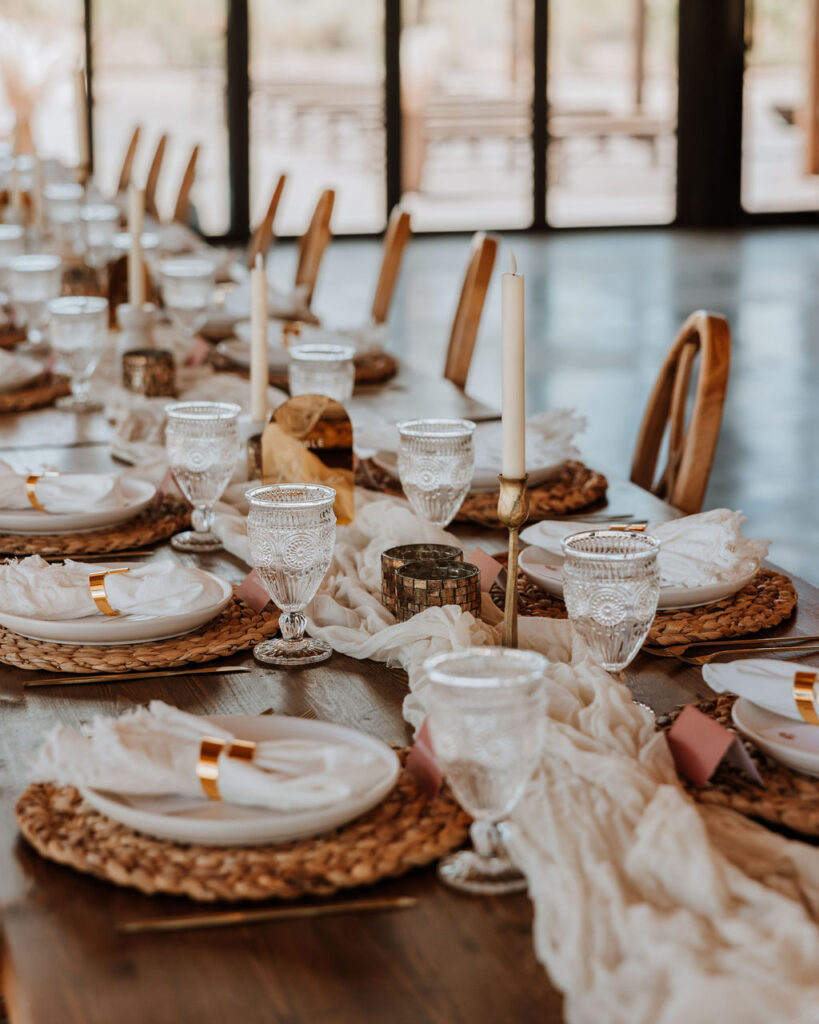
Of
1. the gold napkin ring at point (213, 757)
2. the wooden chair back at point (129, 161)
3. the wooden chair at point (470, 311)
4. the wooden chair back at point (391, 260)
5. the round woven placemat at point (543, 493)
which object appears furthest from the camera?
the wooden chair back at point (129, 161)

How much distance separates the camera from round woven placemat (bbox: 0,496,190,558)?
1826mm

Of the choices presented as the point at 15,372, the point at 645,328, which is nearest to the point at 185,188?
the point at 645,328

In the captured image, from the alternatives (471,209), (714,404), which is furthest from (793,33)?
(714,404)

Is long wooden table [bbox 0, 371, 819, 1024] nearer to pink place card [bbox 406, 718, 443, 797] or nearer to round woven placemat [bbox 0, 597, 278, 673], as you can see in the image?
pink place card [bbox 406, 718, 443, 797]

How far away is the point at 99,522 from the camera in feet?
6.22

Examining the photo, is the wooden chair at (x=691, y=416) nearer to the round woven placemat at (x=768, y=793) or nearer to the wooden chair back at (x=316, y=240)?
the round woven placemat at (x=768, y=793)

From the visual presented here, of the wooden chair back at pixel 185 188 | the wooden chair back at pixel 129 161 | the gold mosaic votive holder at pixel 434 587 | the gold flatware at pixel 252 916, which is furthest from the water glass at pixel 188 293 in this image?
the wooden chair back at pixel 129 161

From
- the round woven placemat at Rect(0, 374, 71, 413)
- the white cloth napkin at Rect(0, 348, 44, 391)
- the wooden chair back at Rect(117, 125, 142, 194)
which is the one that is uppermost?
the wooden chair back at Rect(117, 125, 142, 194)

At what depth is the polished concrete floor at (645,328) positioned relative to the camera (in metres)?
5.18

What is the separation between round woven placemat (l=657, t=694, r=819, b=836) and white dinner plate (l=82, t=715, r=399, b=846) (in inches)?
9.4

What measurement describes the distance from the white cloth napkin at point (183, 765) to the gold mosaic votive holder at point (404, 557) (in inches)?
17.2

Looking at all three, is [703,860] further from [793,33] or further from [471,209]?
[793,33]

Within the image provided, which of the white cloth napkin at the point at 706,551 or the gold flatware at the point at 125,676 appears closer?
the gold flatware at the point at 125,676

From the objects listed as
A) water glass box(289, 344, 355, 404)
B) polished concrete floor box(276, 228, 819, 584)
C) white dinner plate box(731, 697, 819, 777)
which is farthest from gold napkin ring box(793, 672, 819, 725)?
polished concrete floor box(276, 228, 819, 584)
